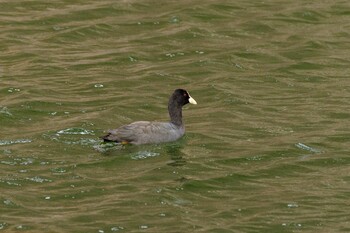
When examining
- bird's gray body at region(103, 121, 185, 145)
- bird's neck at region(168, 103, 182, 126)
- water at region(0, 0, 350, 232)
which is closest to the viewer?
water at region(0, 0, 350, 232)

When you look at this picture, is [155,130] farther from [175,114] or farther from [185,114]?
[185,114]

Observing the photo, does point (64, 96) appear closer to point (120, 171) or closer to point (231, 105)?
point (231, 105)

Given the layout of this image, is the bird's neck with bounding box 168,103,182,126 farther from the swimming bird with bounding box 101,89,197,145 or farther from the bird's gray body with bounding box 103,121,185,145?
the bird's gray body with bounding box 103,121,185,145

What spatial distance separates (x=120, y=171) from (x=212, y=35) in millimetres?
10113

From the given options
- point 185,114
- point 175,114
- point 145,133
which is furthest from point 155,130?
point 185,114

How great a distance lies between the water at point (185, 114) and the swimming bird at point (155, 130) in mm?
163

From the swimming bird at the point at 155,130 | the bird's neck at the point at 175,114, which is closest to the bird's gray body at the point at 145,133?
the swimming bird at the point at 155,130

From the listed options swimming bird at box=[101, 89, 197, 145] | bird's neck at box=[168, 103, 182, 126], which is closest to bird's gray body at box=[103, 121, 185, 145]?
swimming bird at box=[101, 89, 197, 145]

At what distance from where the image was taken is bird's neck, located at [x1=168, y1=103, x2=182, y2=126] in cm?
2270

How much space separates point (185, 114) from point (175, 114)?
2.04 m

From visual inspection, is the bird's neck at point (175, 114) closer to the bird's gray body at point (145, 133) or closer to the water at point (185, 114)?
the bird's gray body at point (145, 133)

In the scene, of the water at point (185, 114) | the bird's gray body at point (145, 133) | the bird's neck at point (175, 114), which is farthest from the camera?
the bird's neck at point (175, 114)

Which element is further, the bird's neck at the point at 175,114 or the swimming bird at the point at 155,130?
the bird's neck at the point at 175,114

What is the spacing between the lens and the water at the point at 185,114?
18.7m
